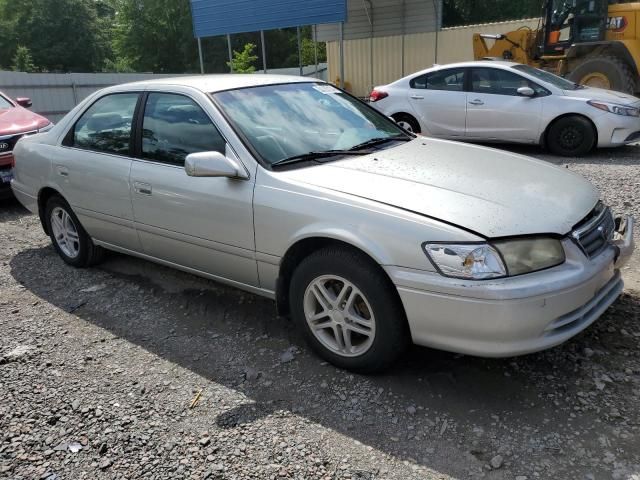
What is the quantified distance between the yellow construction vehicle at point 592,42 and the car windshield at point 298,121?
28.9 ft

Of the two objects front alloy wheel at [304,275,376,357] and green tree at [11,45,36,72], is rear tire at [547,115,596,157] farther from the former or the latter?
green tree at [11,45,36,72]

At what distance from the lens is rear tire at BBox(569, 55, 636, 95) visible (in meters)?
10.8

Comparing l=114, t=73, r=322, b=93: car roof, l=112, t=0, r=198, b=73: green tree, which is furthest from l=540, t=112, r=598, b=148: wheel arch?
l=112, t=0, r=198, b=73: green tree

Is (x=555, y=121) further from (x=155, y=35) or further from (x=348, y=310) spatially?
(x=155, y=35)

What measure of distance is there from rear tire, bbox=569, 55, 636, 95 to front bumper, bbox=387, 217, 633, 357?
31.7 feet

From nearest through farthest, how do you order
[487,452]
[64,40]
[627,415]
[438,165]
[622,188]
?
[487,452] < [627,415] < [438,165] < [622,188] < [64,40]

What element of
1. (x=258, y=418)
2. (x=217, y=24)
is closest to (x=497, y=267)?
(x=258, y=418)

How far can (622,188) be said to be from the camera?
638 centimetres

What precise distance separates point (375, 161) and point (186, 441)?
1.90 meters

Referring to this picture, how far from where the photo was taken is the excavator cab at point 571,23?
447 inches

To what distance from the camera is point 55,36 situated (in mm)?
48344

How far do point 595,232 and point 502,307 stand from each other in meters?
0.84

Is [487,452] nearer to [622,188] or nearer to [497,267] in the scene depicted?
[497,267]

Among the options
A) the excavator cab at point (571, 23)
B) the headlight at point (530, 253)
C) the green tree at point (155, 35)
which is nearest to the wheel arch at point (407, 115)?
the excavator cab at point (571, 23)
